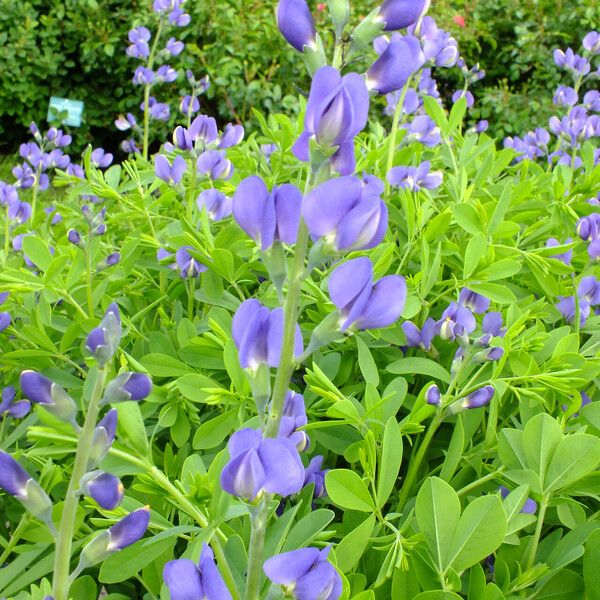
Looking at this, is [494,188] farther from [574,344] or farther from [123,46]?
[123,46]

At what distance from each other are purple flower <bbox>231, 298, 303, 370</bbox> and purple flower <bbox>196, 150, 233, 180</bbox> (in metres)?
0.77

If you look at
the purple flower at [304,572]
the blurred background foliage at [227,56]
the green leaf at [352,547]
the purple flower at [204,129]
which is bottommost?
the blurred background foliage at [227,56]

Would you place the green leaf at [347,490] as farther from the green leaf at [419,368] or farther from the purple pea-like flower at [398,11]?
the purple pea-like flower at [398,11]

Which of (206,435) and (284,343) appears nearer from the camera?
(284,343)

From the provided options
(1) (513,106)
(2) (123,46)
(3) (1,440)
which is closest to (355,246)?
(3) (1,440)

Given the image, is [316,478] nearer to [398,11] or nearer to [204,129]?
[398,11]

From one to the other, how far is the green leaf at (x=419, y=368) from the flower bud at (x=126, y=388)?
441 mm

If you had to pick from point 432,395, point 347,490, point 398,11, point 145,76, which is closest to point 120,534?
point 347,490

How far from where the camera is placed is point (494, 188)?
1.43 meters

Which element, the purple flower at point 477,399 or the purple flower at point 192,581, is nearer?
the purple flower at point 192,581

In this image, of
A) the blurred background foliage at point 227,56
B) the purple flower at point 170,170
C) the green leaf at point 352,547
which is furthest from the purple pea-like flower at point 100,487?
the blurred background foliage at point 227,56

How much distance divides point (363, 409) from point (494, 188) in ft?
2.31

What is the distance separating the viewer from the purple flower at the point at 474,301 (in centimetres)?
105

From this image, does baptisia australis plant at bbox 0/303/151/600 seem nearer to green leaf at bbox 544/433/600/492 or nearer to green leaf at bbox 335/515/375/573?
green leaf at bbox 335/515/375/573
